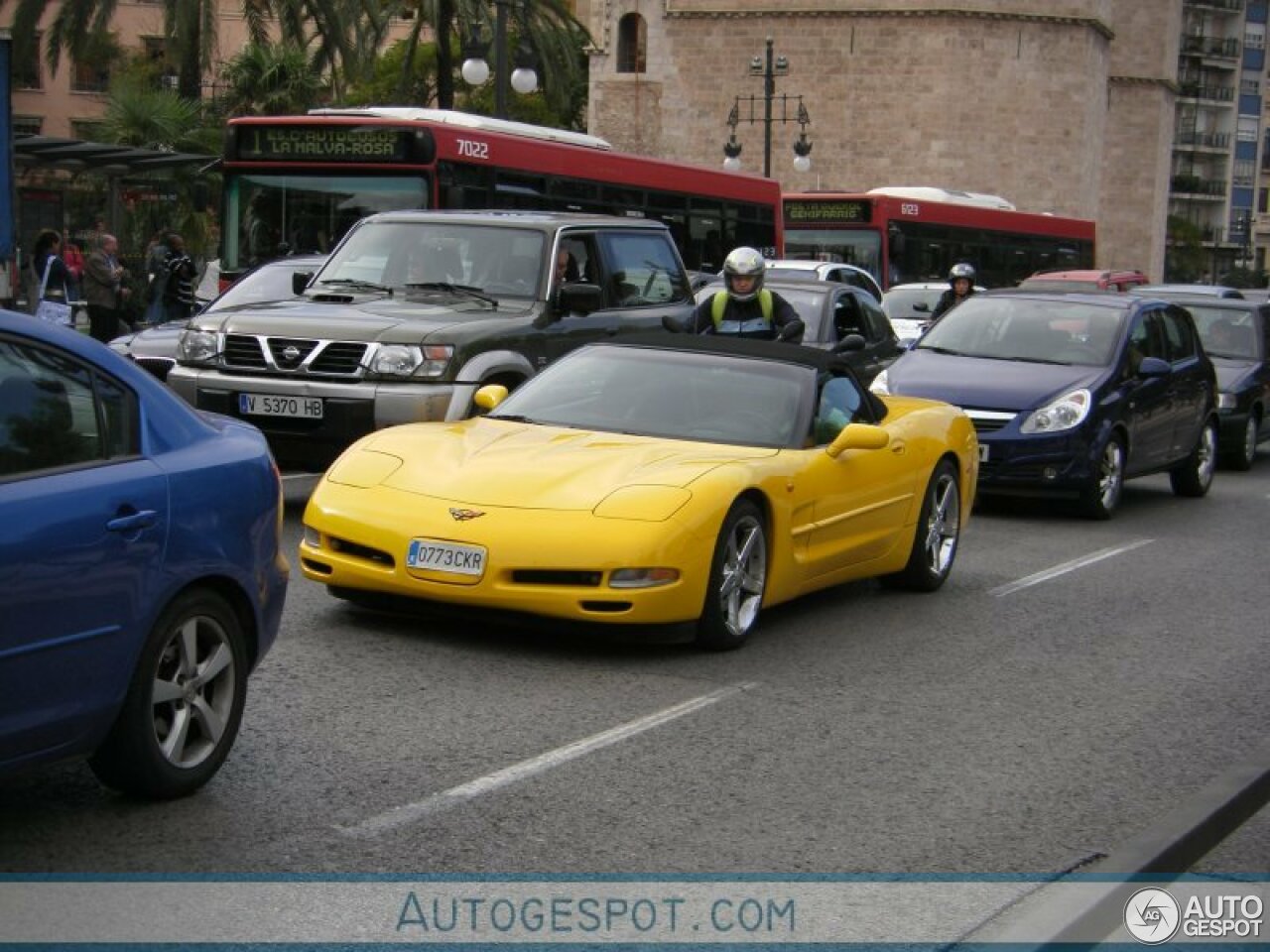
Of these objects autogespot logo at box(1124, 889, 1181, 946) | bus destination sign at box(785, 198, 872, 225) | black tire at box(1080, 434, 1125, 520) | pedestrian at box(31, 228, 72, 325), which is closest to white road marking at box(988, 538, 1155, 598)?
black tire at box(1080, 434, 1125, 520)

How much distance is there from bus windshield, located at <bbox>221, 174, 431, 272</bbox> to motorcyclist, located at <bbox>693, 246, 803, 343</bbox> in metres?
7.46

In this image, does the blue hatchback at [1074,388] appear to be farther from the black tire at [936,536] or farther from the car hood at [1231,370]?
the black tire at [936,536]

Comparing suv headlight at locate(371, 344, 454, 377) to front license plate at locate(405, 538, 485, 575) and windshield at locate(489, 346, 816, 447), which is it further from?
front license plate at locate(405, 538, 485, 575)

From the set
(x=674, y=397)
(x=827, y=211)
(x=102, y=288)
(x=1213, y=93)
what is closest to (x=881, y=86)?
(x=827, y=211)

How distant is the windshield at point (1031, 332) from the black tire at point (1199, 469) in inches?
70.9

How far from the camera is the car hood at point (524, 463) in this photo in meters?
8.46

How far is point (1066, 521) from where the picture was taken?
15070 mm

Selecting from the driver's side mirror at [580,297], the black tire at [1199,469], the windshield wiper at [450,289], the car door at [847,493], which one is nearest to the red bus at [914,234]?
the black tire at [1199,469]

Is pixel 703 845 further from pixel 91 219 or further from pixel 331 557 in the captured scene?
pixel 91 219

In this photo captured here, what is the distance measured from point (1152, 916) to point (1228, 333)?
1730 cm

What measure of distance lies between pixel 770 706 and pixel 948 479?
12.3 ft

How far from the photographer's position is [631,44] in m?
71.4

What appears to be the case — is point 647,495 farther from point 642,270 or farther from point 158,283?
point 158,283

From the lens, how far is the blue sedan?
16.5ft
